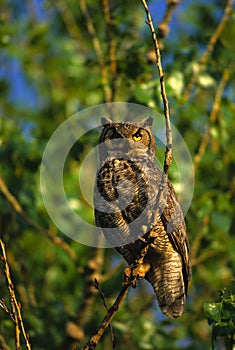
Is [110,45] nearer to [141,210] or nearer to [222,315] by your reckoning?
[141,210]

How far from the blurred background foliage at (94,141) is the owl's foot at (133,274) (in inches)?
37.5

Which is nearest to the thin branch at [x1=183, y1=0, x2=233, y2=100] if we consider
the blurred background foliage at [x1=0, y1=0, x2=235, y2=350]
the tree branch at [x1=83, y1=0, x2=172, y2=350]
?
the blurred background foliage at [x1=0, y1=0, x2=235, y2=350]

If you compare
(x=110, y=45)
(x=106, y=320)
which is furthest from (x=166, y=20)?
(x=106, y=320)

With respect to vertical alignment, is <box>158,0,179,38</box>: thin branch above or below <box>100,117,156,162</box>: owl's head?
above

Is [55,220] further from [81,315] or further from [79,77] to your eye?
[79,77]

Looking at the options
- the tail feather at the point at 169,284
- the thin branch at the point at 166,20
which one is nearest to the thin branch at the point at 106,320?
the tail feather at the point at 169,284

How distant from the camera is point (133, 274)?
12.6 feet

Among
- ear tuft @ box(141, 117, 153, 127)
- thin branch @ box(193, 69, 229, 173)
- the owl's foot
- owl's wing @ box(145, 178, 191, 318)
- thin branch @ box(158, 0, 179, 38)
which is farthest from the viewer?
thin branch @ box(193, 69, 229, 173)

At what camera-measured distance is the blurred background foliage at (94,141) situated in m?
5.26

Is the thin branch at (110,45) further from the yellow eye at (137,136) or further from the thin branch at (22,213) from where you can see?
the thin branch at (22,213)

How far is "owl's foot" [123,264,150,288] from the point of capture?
3.77 metres

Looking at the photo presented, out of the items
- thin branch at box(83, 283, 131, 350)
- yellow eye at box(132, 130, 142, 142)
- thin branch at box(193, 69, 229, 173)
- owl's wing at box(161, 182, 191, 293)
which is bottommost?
thin branch at box(83, 283, 131, 350)

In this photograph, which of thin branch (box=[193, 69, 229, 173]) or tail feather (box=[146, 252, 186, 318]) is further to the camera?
thin branch (box=[193, 69, 229, 173])

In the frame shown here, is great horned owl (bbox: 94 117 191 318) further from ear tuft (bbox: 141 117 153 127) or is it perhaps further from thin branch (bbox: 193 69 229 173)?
thin branch (bbox: 193 69 229 173)
